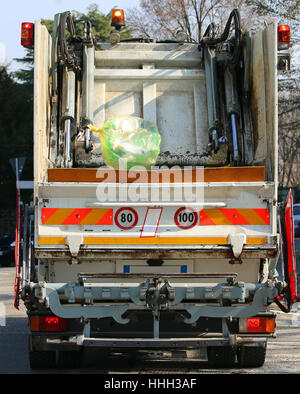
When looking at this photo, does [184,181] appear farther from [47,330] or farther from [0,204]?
[0,204]

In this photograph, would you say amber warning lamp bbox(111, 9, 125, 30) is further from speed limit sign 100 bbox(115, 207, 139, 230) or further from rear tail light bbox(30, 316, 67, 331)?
rear tail light bbox(30, 316, 67, 331)

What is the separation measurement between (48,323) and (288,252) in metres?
2.11

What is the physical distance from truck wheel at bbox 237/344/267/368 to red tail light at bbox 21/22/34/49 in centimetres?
344

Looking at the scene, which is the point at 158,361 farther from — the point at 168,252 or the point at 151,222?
the point at 151,222

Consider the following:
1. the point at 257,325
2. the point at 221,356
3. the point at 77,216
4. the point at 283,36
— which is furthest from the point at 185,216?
the point at 283,36

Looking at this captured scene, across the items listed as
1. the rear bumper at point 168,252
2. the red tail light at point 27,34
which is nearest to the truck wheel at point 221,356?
the rear bumper at point 168,252

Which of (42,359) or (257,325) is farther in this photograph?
(42,359)

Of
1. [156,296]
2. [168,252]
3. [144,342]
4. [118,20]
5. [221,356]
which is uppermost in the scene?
[118,20]

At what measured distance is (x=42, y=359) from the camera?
6.77m

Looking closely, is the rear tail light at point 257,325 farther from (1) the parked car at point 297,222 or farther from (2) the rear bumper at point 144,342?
(1) the parked car at point 297,222

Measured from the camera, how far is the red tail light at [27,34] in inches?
281

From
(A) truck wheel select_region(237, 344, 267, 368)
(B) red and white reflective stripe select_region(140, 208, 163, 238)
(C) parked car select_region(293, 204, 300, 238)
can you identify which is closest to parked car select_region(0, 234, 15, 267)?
(C) parked car select_region(293, 204, 300, 238)

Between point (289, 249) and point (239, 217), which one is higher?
point (239, 217)
